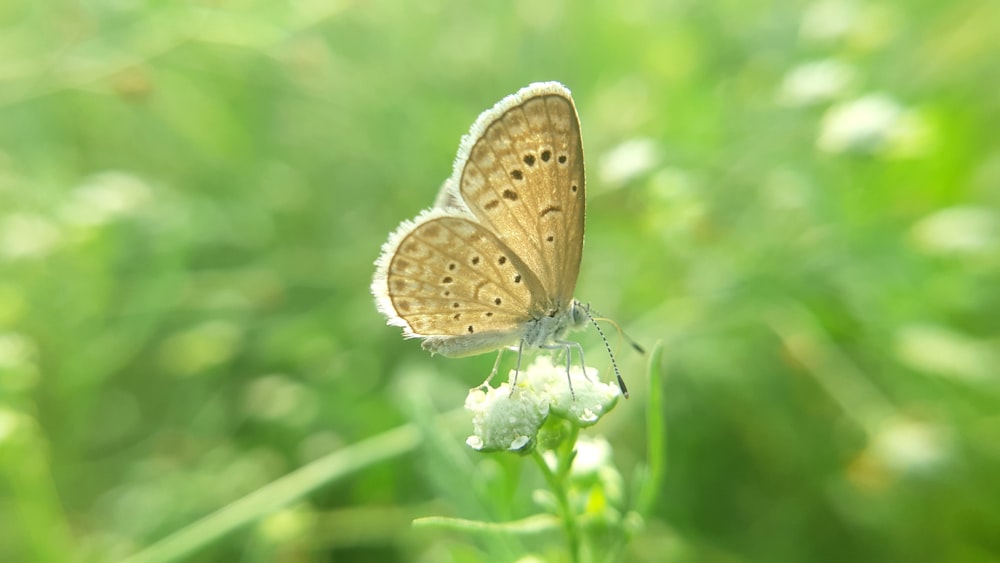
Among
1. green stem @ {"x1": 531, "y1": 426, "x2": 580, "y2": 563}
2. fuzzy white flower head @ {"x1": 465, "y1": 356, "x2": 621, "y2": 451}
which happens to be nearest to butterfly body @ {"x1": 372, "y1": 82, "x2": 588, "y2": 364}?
fuzzy white flower head @ {"x1": 465, "y1": 356, "x2": 621, "y2": 451}

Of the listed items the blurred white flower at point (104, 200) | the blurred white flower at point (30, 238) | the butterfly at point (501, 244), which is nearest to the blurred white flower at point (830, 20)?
the butterfly at point (501, 244)

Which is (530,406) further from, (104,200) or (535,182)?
(104,200)

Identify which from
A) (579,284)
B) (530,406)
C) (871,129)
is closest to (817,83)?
(871,129)

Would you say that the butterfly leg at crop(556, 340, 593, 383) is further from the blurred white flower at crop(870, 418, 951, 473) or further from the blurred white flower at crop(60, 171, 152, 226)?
the blurred white flower at crop(60, 171, 152, 226)

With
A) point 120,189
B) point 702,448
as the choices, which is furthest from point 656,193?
point 120,189

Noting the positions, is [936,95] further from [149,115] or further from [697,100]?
[149,115]
